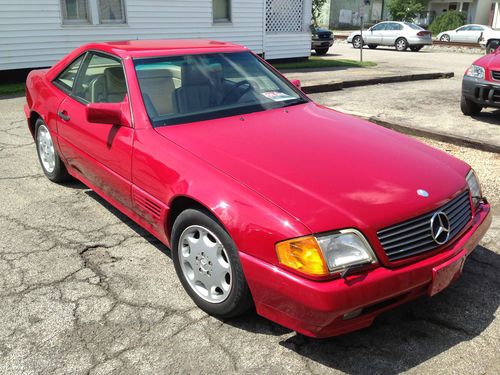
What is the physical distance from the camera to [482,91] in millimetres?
7402

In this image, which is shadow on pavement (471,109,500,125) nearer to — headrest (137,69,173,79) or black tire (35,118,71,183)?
headrest (137,69,173,79)

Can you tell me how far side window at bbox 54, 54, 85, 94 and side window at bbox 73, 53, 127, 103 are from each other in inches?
5.0

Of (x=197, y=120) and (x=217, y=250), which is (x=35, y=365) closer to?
(x=217, y=250)

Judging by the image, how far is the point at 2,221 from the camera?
4164 millimetres

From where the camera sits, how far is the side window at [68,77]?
4.33 m

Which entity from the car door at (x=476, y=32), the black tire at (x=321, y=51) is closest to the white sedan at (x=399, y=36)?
the car door at (x=476, y=32)

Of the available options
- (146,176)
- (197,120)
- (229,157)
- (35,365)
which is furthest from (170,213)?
(35,365)

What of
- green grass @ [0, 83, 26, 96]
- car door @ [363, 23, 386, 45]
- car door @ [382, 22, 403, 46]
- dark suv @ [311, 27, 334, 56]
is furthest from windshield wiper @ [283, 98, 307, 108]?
car door @ [363, 23, 386, 45]

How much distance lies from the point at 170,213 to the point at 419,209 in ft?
4.86

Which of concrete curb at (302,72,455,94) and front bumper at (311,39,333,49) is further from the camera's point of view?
front bumper at (311,39,333,49)

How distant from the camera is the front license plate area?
2.50 meters

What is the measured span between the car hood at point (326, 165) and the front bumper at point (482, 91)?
15.1 feet

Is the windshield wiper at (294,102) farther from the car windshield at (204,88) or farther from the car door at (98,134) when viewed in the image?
the car door at (98,134)

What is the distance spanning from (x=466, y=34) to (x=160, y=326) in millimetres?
31172
